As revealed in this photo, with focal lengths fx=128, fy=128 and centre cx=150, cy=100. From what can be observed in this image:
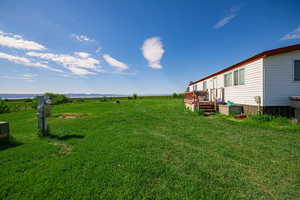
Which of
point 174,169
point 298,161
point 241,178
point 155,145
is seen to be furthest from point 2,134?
point 298,161

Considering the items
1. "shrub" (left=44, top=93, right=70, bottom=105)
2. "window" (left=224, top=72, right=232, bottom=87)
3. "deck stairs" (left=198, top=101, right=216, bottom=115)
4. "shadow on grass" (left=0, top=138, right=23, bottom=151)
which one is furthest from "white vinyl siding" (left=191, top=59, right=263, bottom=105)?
"shrub" (left=44, top=93, right=70, bottom=105)

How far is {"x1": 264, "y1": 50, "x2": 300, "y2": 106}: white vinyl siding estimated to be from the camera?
6391mm

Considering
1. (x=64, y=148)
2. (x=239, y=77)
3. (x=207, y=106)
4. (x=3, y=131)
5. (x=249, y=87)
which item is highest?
(x=239, y=77)

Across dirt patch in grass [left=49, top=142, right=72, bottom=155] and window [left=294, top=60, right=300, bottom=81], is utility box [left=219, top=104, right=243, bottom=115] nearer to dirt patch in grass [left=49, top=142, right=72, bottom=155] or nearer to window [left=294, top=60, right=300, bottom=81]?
window [left=294, top=60, right=300, bottom=81]

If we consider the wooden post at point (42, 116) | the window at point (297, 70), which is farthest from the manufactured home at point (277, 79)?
the wooden post at point (42, 116)

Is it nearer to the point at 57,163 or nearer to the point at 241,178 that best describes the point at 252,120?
the point at 241,178

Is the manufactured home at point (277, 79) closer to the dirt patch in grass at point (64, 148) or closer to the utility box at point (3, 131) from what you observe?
the dirt patch in grass at point (64, 148)

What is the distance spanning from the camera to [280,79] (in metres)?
6.42

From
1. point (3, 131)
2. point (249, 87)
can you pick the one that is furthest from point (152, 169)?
point (249, 87)

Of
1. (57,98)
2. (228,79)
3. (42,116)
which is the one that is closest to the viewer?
(42,116)

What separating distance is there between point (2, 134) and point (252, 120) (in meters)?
9.52

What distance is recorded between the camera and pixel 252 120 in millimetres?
6109

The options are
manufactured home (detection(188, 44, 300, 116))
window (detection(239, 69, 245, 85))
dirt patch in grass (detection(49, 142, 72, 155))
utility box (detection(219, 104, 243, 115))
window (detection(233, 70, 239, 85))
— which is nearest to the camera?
dirt patch in grass (detection(49, 142, 72, 155))

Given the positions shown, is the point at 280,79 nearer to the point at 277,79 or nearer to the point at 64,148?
the point at 277,79
